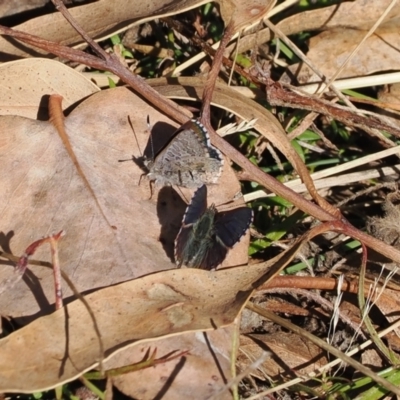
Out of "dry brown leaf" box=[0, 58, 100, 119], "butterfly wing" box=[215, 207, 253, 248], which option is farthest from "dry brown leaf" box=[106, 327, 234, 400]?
"dry brown leaf" box=[0, 58, 100, 119]

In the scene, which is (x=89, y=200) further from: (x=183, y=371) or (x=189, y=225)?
(x=183, y=371)

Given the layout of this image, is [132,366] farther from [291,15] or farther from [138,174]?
[291,15]

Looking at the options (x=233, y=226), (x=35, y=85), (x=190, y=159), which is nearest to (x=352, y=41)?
(x=190, y=159)

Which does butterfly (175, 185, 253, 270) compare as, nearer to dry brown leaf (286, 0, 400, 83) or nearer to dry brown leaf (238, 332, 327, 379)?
dry brown leaf (238, 332, 327, 379)

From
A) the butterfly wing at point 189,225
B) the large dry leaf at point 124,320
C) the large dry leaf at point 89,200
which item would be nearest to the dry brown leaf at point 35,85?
the large dry leaf at point 89,200

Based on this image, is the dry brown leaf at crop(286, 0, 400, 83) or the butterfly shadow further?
the dry brown leaf at crop(286, 0, 400, 83)
